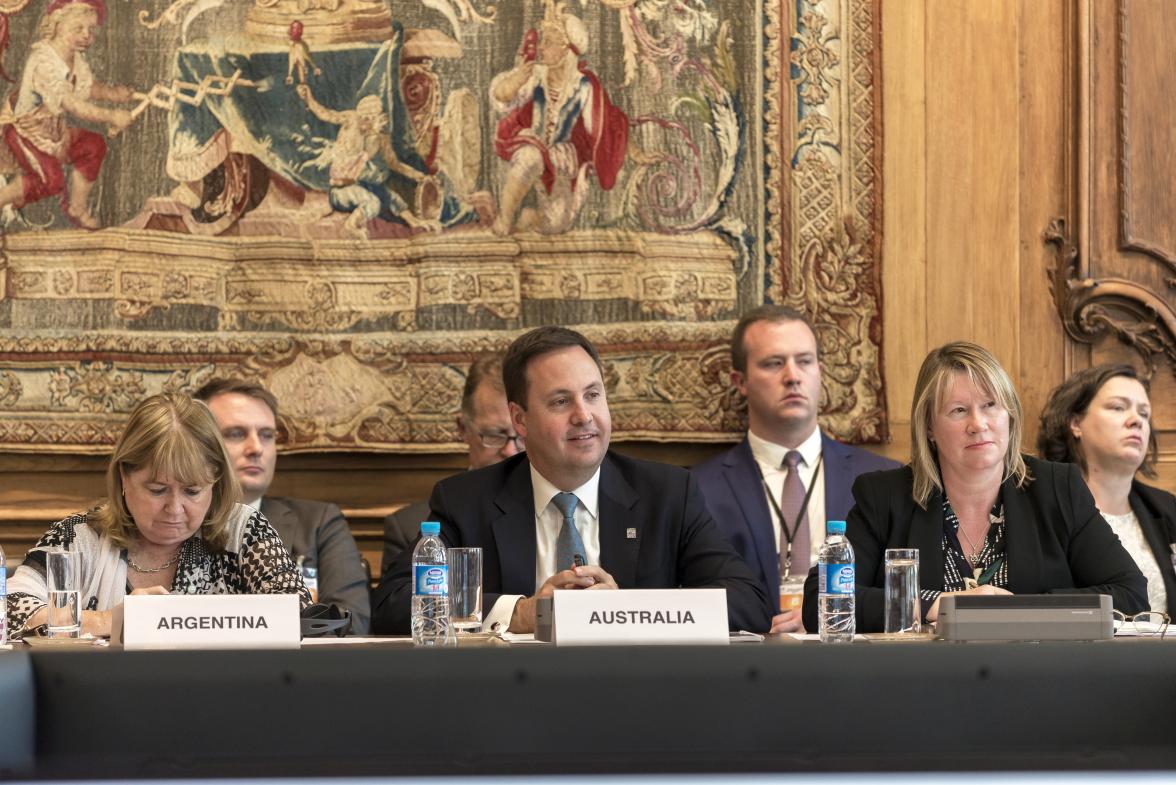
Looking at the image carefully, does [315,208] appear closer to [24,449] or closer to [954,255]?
[24,449]

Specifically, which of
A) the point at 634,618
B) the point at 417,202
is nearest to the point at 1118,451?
the point at 417,202

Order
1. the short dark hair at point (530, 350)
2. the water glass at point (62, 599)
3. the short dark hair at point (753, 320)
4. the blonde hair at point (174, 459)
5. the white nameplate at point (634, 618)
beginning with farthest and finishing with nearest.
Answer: the short dark hair at point (753, 320), the short dark hair at point (530, 350), the blonde hair at point (174, 459), the water glass at point (62, 599), the white nameplate at point (634, 618)

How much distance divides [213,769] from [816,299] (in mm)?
2841

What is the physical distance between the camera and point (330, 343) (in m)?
4.44

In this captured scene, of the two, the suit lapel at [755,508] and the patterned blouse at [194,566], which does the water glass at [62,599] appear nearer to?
the patterned blouse at [194,566]

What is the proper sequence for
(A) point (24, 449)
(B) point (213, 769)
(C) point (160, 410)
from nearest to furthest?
(B) point (213, 769) → (C) point (160, 410) → (A) point (24, 449)

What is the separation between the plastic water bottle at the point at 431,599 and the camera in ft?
8.30

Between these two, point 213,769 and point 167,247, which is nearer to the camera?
point 213,769

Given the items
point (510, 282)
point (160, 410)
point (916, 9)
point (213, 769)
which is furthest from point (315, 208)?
point (213, 769)

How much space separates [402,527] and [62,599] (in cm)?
166

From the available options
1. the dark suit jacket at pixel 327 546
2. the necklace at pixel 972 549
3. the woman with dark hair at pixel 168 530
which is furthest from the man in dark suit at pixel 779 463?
the woman with dark hair at pixel 168 530

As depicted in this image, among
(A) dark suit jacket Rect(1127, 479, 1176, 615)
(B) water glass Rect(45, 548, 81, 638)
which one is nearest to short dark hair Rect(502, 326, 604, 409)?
(B) water glass Rect(45, 548, 81, 638)

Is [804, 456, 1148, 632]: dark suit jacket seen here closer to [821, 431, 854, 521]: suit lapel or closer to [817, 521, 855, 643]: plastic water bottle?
[817, 521, 855, 643]: plastic water bottle

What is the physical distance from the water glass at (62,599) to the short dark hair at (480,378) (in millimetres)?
1695
